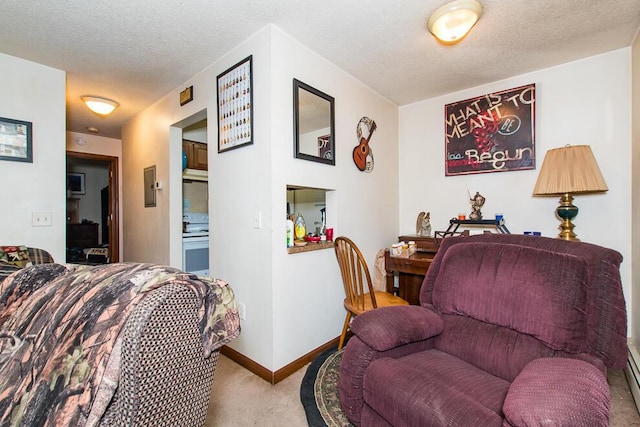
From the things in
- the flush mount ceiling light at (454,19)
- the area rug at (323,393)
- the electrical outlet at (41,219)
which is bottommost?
the area rug at (323,393)

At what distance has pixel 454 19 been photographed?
1.69 metres

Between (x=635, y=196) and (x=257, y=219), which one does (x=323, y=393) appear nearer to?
(x=257, y=219)

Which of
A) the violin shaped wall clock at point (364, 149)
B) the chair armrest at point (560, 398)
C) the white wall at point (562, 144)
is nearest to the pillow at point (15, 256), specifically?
the violin shaped wall clock at point (364, 149)

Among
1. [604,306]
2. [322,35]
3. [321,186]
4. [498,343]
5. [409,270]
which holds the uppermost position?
[322,35]

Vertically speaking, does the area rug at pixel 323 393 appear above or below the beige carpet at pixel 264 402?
above

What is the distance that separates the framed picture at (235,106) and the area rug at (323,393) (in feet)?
5.45

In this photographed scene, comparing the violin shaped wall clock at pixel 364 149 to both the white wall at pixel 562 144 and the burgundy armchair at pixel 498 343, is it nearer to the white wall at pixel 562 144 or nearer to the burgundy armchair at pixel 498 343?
the white wall at pixel 562 144

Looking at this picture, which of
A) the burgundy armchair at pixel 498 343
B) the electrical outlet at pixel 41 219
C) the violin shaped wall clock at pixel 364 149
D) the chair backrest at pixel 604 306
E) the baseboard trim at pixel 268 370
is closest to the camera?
the burgundy armchair at pixel 498 343

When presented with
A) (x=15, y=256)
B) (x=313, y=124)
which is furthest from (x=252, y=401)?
(x=313, y=124)

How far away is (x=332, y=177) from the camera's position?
2391mm

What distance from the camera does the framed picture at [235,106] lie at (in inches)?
80.3

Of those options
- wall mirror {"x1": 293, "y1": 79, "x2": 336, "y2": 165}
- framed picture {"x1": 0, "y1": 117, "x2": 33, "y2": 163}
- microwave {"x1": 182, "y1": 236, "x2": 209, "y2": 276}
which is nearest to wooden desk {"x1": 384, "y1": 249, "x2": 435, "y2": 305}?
wall mirror {"x1": 293, "y1": 79, "x2": 336, "y2": 165}

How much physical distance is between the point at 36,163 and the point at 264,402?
2.51 m

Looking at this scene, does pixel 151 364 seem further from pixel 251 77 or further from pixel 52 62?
pixel 52 62
